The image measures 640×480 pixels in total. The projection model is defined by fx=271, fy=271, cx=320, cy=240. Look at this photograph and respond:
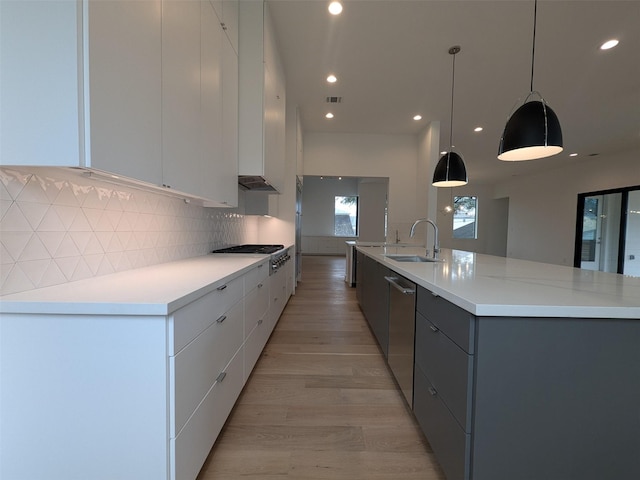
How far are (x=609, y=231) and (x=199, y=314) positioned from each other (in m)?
8.99

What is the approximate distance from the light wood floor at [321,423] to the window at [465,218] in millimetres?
9808

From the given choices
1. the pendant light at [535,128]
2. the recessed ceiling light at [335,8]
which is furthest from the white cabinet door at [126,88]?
the pendant light at [535,128]

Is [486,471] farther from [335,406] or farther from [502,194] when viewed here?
[502,194]

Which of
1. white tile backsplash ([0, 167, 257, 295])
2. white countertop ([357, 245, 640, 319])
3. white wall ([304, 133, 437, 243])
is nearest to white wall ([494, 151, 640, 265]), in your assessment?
white wall ([304, 133, 437, 243])

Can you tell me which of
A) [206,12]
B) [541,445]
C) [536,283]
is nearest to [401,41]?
[206,12]

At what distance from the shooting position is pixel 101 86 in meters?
0.93

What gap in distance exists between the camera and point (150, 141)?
1.21 meters

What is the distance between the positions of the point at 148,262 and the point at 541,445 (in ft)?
6.82

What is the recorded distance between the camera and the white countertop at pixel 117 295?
0.89 metres

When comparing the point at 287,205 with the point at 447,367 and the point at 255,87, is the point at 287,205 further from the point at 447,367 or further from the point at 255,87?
the point at 447,367

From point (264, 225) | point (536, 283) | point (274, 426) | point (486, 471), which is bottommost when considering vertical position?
point (274, 426)

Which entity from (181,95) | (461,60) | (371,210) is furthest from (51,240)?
(371,210)

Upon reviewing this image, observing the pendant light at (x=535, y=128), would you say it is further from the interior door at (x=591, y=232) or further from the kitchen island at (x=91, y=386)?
the interior door at (x=591, y=232)

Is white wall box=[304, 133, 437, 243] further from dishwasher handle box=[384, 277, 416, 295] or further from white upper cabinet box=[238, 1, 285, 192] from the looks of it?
dishwasher handle box=[384, 277, 416, 295]
